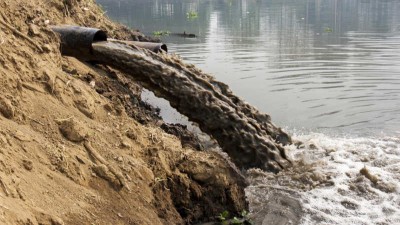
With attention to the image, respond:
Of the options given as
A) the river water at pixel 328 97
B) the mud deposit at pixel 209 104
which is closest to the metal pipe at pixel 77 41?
the mud deposit at pixel 209 104

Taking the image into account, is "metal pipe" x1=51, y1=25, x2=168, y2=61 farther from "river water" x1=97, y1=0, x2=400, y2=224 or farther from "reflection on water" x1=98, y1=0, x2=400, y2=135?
"reflection on water" x1=98, y1=0, x2=400, y2=135

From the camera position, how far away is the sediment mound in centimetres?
409

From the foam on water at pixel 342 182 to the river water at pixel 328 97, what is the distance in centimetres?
1

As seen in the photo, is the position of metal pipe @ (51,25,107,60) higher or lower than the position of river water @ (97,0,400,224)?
higher

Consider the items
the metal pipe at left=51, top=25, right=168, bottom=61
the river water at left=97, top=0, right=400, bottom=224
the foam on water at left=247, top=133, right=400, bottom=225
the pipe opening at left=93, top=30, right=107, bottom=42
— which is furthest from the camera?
the pipe opening at left=93, top=30, right=107, bottom=42

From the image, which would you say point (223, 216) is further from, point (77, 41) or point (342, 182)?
point (77, 41)

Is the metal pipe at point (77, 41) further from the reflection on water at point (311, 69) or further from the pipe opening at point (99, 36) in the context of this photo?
the reflection on water at point (311, 69)

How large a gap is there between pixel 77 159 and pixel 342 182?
156 inches

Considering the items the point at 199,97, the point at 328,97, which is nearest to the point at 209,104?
the point at 199,97

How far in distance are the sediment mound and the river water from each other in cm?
107

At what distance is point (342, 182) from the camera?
691cm

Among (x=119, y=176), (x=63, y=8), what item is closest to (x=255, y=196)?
(x=119, y=176)

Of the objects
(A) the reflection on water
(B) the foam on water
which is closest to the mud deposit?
(B) the foam on water

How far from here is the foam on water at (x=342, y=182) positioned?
599cm
